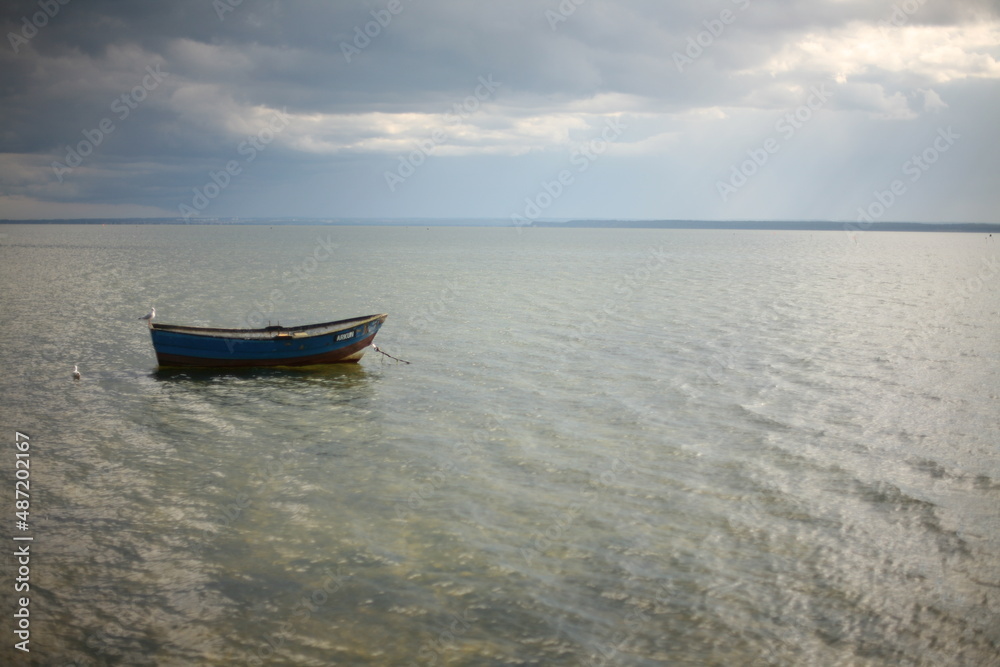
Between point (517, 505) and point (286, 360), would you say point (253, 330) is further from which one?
point (517, 505)

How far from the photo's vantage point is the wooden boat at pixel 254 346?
2756 cm

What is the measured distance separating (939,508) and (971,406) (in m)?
9.87

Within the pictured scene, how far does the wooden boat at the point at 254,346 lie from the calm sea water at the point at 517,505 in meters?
0.73

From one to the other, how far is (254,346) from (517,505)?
16666 mm

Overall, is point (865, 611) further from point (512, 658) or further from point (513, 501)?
point (513, 501)

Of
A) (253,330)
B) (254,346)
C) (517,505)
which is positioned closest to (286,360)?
(254,346)

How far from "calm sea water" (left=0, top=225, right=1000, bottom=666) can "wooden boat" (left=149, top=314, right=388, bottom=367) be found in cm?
73

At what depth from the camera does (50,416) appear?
2138cm

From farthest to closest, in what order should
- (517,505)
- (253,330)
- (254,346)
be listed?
(253,330)
(254,346)
(517,505)

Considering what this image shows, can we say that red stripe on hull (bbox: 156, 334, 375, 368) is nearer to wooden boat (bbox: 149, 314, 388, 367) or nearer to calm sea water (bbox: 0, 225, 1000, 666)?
wooden boat (bbox: 149, 314, 388, 367)

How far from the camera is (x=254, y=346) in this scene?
91.2 feet

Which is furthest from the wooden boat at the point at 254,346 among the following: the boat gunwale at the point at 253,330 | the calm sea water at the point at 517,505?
the calm sea water at the point at 517,505

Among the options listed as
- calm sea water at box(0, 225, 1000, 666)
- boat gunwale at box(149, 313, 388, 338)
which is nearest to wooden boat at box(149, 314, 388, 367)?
boat gunwale at box(149, 313, 388, 338)

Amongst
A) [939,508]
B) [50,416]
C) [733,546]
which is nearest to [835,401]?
[939,508]
